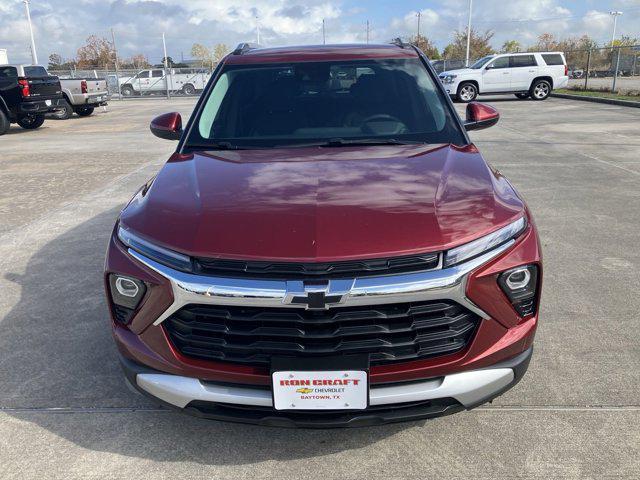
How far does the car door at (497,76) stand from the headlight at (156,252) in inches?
864

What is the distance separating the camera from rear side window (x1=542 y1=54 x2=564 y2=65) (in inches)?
871

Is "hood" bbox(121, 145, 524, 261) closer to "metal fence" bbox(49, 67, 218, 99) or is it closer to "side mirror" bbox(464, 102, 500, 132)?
"side mirror" bbox(464, 102, 500, 132)

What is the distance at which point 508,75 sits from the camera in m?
22.0

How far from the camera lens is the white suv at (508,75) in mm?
21906

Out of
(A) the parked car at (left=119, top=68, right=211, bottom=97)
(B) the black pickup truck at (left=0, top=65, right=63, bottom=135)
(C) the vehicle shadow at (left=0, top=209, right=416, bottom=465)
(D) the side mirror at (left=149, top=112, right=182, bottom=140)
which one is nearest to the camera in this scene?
(C) the vehicle shadow at (left=0, top=209, right=416, bottom=465)

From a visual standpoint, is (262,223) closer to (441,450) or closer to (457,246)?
(457,246)

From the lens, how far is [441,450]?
95.5 inches

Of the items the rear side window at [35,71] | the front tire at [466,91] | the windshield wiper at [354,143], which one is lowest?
the front tire at [466,91]

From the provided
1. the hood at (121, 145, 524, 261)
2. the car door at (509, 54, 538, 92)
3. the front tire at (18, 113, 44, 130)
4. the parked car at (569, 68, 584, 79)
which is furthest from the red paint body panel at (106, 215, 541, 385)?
the parked car at (569, 68, 584, 79)

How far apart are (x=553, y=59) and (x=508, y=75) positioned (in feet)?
6.59

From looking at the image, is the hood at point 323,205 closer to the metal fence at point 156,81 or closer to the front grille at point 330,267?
the front grille at point 330,267

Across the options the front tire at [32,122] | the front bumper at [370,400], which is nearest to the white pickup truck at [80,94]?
the front tire at [32,122]

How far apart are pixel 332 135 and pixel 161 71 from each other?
1280 inches

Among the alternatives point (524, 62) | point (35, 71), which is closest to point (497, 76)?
point (524, 62)
